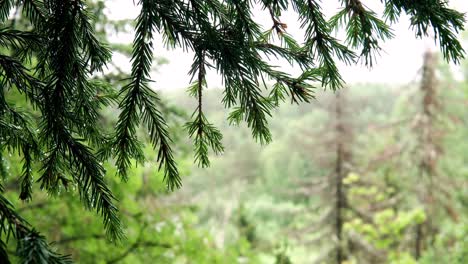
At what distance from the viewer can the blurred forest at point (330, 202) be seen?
11.8ft

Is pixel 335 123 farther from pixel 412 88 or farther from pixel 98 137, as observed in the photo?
pixel 98 137

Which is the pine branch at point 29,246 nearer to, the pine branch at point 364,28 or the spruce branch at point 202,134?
the spruce branch at point 202,134

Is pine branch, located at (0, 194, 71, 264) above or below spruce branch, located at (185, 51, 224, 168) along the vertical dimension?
below

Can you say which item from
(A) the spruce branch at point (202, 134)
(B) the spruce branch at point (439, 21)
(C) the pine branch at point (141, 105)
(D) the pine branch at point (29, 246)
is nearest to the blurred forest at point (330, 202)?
(A) the spruce branch at point (202, 134)

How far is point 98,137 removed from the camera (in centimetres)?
125

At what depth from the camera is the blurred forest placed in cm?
359

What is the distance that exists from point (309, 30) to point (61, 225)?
130 inches

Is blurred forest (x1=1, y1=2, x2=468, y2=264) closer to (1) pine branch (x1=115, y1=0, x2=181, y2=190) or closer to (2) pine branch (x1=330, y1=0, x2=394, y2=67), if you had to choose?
(1) pine branch (x1=115, y1=0, x2=181, y2=190)

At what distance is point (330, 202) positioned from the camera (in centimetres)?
1227

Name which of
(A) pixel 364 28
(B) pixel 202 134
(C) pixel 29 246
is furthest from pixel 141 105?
(A) pixel 364 28

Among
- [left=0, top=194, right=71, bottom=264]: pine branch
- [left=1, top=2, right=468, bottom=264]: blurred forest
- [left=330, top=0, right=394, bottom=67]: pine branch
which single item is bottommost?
[left=1, top=2, right=468, bottom=264]: blurred forest

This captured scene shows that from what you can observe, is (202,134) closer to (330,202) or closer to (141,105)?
(141,105)

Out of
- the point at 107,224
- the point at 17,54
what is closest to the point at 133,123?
the point at 107,224

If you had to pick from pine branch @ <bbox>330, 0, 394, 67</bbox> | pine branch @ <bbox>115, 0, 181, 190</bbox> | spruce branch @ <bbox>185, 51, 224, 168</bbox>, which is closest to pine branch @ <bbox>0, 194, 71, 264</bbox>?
pine branch @ <bbox>115, 0, 181, 190</bbox>
